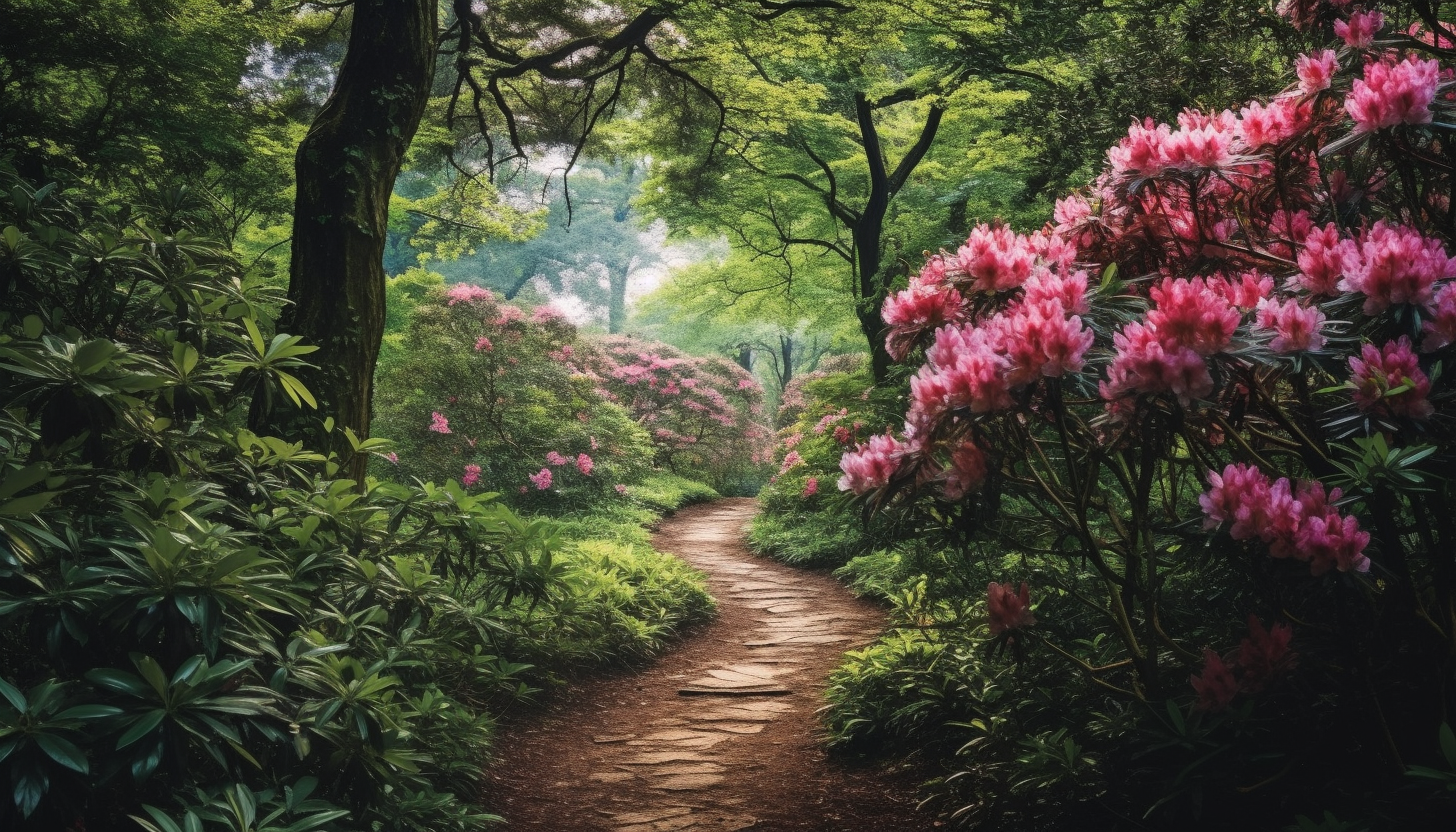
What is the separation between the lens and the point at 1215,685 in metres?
2.11

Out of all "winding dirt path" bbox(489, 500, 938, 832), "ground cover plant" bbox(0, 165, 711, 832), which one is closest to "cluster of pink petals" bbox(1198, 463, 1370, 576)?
"winding dirt path" bbox(489, 500, 938, 832)

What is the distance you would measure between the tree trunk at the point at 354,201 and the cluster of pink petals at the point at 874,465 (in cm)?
248

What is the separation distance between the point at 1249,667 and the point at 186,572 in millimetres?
2386

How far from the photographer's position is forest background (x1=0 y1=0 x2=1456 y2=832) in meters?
1.79

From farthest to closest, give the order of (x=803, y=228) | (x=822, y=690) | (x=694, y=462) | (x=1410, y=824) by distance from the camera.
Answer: (x=694, y=462) < (x=803, y=228) < (x=822, y=690) < (x=1410, y=824)

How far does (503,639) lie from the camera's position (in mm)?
4566

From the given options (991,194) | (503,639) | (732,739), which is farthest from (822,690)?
(991,194)

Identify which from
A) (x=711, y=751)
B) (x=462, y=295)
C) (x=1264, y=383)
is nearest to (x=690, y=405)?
(x=462, y=295)

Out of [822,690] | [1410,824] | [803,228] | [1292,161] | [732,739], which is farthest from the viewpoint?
[803,228]

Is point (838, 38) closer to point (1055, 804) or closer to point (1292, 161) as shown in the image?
point (1292, 161)

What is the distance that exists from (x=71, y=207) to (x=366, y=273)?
151 centimetres

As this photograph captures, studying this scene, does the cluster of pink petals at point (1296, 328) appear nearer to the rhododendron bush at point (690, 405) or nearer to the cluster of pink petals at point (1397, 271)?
the cluster of pink petals at point (1397, 271)

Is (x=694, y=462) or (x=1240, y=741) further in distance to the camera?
(x=694, y=462)

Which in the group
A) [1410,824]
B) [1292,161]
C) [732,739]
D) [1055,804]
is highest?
[1292,161]
